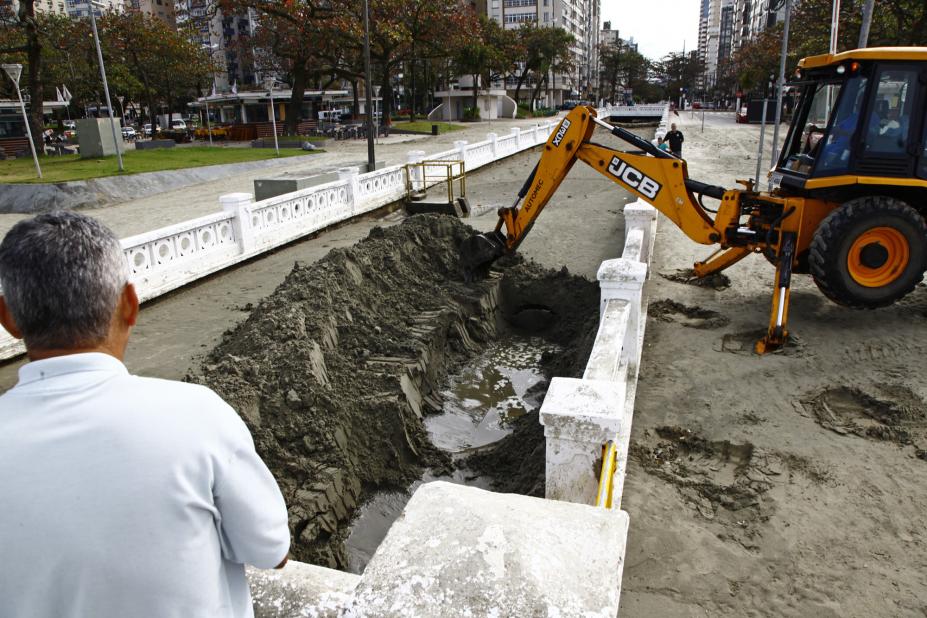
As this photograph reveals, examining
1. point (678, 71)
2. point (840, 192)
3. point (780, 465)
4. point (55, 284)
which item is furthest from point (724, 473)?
point (678, 71)

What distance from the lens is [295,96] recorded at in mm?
33031

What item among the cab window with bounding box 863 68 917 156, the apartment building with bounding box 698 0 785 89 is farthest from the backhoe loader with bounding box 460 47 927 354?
the apartment building with bounding box 698 0 785 89

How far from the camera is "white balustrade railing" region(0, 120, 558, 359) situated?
895 centimetres

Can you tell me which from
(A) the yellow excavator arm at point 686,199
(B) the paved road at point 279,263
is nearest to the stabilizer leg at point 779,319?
(A) the yellow excavator arm at point 686,199

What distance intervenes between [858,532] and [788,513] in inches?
15.8

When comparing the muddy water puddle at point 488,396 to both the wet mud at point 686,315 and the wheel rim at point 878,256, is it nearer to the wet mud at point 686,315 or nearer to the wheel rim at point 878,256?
the wet mud at point 686,315

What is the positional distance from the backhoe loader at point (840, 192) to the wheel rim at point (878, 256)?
0.04 feet

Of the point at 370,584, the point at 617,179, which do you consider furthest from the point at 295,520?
the point at 617,179

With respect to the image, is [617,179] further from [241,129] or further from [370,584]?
[241,129]

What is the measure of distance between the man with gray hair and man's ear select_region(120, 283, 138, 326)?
2 centimetres

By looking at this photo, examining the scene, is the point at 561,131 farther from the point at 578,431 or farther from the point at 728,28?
the point at 728,28

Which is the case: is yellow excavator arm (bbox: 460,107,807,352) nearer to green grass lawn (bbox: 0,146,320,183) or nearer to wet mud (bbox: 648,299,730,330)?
wet mud (bbox: 648,299,730,330)

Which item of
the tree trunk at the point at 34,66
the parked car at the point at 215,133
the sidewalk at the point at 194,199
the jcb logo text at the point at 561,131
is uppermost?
the tree trunk at the point at 34,66

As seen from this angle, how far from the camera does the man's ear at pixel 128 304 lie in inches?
59.4
